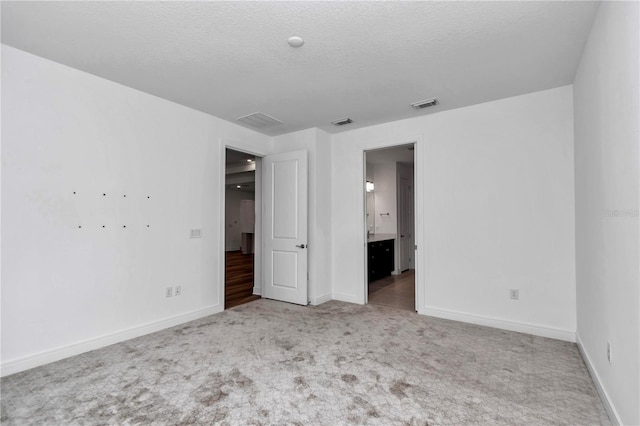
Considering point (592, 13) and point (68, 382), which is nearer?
point (592, 13)

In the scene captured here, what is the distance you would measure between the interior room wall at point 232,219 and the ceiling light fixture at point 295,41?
10.3 meters

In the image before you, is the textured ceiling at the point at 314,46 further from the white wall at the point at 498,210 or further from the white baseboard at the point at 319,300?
the white baseboard at the point at 319,300

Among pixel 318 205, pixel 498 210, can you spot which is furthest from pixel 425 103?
pixel 318 205

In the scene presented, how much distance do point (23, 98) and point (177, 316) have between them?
2.46 m

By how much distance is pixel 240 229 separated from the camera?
12.6 meters

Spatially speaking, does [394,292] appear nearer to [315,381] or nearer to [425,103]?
[425,103]

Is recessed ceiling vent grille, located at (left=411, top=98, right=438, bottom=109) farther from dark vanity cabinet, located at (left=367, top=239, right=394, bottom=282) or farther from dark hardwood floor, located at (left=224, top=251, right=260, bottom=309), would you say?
dark hardwood floor, located at (left=224, top=251, right=260, bottom=309)

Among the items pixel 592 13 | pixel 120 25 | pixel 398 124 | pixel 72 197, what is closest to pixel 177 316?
pixel 72 197

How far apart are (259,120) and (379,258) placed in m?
3.66

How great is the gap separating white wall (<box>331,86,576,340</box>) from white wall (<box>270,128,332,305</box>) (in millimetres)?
932

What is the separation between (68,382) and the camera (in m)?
2.31

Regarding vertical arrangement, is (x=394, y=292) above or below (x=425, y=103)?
below

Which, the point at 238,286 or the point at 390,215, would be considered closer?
the point at 238,286

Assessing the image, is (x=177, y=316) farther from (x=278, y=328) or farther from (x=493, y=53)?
(x=493, y=53)
